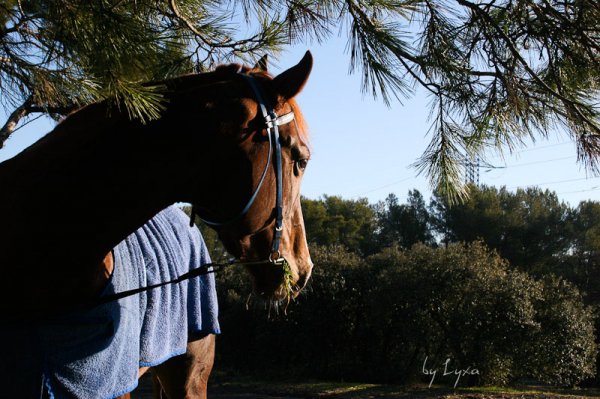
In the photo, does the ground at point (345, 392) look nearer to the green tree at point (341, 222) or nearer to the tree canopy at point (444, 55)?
the tree canopy at point (444, 55)

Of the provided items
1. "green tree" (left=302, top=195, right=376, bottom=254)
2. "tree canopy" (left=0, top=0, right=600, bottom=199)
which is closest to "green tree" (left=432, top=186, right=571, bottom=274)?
"green tree" (left=302, top=195, right=376, bottom=254)

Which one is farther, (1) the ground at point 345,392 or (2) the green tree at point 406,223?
(2) the green tree at point 406,223

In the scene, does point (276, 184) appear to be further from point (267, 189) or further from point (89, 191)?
point (89, 191)

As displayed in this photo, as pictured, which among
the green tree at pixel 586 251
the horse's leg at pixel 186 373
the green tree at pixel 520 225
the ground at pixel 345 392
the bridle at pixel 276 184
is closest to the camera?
the bridle at pixel 276 184

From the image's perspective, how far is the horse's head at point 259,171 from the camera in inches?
89.8

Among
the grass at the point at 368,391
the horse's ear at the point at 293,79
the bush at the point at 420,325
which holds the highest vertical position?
the horse's ear at the point at 293,79

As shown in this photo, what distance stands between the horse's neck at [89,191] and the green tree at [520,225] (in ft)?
109

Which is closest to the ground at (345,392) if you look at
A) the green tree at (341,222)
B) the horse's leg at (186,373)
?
the horse's leg at (186,373)

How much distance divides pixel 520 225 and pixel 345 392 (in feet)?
81.9

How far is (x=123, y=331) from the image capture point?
8.03 feet

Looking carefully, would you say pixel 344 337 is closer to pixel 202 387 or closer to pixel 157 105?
pixel 202 387

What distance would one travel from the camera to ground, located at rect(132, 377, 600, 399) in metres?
13.0

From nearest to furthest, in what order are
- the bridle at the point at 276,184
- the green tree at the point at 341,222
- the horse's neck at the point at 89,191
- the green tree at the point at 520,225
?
1. the horse's neck at the point at 89,191
2. the bridle at the point at 276,184
3. the green tree at the point at 520,225
4. the green tree at the point at 341,222

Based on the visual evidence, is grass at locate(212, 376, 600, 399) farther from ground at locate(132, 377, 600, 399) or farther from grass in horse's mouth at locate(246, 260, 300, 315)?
grass in horse's mouth at locate(246, 260, 300, 315)
